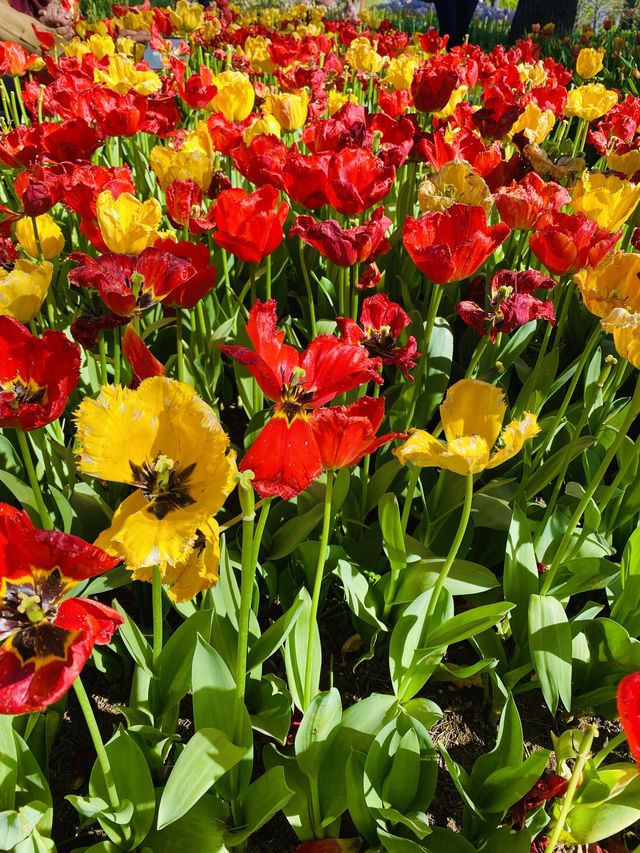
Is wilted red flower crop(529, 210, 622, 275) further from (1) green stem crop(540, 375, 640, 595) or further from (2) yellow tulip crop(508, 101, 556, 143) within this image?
(2) yellow tulip crop(508, 101, 556, 143)

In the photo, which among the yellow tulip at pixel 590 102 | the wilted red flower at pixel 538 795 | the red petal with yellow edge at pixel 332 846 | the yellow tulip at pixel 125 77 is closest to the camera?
the wilted red flower at pixel 538 795

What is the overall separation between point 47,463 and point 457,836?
124cm

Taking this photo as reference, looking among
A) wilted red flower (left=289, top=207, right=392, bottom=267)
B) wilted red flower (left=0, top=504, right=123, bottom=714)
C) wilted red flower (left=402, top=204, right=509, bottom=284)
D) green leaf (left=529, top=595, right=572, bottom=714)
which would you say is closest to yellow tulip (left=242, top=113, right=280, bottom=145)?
wilted red flower (left=289, top=207, right=392, bottom=267)

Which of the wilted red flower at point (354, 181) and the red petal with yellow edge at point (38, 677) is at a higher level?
the wilted red flower at point (354, 181)

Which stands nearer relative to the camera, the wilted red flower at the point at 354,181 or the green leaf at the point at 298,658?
the green leaf at the point at 298,658

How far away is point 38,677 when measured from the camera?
74 centimetres

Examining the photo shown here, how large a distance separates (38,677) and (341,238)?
3.89 feet

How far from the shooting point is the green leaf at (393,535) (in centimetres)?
153

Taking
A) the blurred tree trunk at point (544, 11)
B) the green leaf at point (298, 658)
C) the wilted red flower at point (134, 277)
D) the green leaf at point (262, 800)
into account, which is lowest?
the green leaf at point (262, 800)

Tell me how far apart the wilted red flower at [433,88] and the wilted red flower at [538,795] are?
2.39 meters

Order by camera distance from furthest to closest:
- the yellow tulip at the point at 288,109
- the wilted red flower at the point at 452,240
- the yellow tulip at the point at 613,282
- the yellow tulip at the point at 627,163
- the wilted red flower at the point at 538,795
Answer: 1. the yellow tulip at the point at 288,109
2. the yellow tulip at the point at 627,163
3. the wilted red flower at the point at 452,240
4. the yellow tulip at the point at 613,282
5. the wilted red flower at the point at 538,795

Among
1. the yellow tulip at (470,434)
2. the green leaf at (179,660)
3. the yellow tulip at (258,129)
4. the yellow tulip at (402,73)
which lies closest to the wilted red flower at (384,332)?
the yellow tulip at (470,434)

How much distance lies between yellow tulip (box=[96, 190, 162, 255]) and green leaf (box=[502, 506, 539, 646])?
1.13 m

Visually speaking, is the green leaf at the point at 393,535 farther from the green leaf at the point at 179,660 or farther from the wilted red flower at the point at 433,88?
the wilted red flower at the point at 433,88
